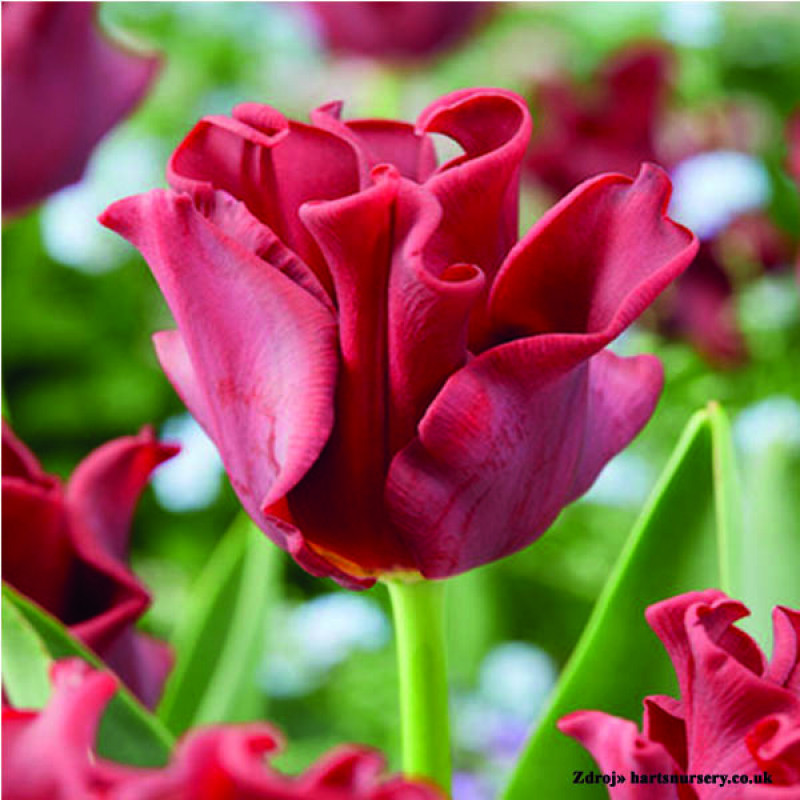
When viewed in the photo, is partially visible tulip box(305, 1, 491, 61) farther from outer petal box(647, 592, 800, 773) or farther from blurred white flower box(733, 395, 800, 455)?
outer petal box(647, 592, 800, 773)

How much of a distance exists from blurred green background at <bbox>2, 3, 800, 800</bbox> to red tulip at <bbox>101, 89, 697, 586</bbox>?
0.21 meters

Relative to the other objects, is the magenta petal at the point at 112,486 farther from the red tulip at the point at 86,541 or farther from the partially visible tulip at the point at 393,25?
the partially visible tulip at the point at 393,25

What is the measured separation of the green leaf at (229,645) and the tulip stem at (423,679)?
0.12 meters

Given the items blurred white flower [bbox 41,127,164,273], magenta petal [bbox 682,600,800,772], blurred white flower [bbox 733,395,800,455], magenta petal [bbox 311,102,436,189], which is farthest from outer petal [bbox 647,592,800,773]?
blurred white flower [bbox 41,127,164,273]

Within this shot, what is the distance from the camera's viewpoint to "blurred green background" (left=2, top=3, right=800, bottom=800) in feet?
3.20

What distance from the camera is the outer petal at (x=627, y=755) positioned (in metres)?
0.26

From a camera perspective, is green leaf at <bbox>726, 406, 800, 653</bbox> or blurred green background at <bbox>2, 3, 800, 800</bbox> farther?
blurred green background at <bbox>2, 3, 800, 800</bbox>

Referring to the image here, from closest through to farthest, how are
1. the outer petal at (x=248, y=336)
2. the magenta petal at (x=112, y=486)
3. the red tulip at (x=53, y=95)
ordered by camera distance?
the outer petal at (x=248, y=336), the magenta petal at (x=112, y=486), the red tulip at (x=53, y=95)

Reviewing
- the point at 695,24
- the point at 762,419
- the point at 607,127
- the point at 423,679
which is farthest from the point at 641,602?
the point at 695,24

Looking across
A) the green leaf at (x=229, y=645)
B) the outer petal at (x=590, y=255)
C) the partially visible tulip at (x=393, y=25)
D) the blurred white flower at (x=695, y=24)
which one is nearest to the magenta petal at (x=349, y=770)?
the outer petal at (x=590, y=255)

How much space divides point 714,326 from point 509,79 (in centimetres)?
91

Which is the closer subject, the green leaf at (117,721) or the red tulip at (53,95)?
the green leaf at (117,721)

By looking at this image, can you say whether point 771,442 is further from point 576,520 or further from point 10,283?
point 10,283

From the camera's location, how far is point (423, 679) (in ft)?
1.08
